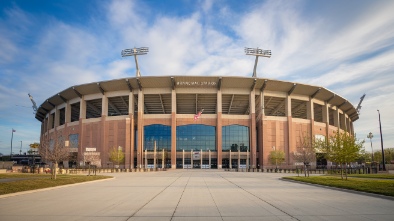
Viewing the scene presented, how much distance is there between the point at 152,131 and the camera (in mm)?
77562

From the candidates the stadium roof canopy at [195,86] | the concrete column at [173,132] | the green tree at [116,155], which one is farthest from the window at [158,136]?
the green tree at [116,155]

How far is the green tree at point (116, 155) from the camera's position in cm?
6994

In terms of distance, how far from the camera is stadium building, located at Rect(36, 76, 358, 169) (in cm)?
7438

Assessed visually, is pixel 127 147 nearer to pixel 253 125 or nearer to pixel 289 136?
pixel 253 125

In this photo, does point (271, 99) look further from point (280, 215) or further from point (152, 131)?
point (280, 215)

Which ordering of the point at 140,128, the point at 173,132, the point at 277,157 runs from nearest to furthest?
the point at 277,157
the point at 173,132
the point at 140,128

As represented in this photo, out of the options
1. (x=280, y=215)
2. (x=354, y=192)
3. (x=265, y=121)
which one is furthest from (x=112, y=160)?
(x=280, y=215)

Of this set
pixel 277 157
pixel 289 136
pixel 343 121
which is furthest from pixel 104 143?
pixel 343 121

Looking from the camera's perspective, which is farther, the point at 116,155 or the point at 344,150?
the point at 116,155

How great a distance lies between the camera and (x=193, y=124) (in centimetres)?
7769

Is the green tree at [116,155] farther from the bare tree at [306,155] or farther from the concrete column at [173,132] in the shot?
the bare tree at [306,155]

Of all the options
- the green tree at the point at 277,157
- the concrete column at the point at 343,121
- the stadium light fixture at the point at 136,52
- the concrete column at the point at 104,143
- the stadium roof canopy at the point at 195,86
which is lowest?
the green tree at the point at 277,157

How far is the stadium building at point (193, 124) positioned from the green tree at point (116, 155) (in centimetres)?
177

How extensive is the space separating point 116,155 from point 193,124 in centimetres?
1901
